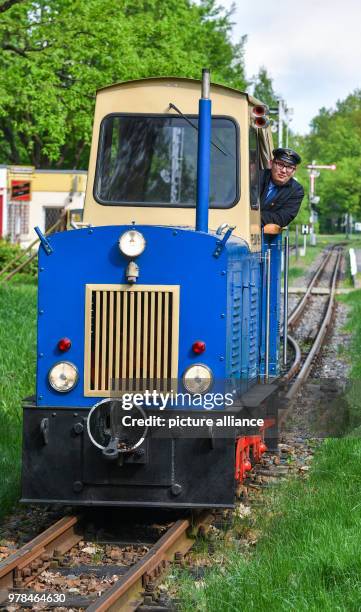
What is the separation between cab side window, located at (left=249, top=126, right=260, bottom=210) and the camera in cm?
898

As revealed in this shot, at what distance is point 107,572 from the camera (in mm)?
6758

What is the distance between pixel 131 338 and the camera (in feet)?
24.7

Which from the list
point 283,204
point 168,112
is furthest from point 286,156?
point 168,112

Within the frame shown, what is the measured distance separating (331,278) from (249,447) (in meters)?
32.8

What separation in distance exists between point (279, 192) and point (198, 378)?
3.04 metres

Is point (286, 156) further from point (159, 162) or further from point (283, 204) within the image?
point (159, 162)

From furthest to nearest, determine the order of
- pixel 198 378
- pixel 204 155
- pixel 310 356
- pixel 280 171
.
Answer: pixel 310 356 < pixel 280 171 < pixel 204 155 < pixel 198 378

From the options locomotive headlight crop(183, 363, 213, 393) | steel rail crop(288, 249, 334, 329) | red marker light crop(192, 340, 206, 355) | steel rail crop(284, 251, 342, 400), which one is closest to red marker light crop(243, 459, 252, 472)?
locomotive headlight crop(183, 363, 213, 393)

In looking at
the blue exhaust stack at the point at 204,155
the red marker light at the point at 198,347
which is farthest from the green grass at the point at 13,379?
the blue exhaust stack at the point at 204,155

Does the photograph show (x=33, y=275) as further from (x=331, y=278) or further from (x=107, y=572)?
(x=107, y=572)

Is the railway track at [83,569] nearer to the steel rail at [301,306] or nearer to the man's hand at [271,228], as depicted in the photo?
the man's hand at [271,228]

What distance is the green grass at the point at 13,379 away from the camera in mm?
8992

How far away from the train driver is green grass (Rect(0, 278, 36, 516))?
3.02 meters

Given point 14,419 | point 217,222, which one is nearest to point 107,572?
point 217,222
